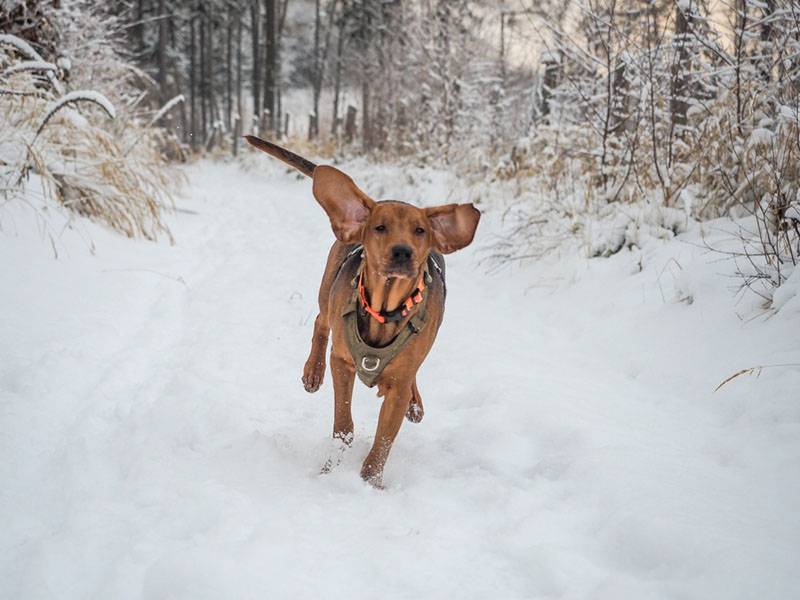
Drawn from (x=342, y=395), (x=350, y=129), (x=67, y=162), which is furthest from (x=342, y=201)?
(x=350, y=129)

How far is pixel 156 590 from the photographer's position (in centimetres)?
147

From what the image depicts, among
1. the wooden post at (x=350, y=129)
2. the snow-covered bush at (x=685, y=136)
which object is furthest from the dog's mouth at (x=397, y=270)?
the wooden post at (x=350, y=129)

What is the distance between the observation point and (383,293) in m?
2.10

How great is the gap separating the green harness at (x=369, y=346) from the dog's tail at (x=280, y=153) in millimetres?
612

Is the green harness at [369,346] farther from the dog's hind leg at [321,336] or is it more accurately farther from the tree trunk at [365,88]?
the tree trunk at [365,88]

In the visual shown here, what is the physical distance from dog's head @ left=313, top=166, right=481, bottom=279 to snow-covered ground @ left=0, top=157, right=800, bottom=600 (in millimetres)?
905

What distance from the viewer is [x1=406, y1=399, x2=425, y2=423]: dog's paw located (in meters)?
2.69

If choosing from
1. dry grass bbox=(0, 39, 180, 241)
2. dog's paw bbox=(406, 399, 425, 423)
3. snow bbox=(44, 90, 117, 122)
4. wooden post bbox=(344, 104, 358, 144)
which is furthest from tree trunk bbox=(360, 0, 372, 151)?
dog's paw bbox=(406, 399, 425, 423)

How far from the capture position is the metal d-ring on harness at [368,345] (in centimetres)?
209

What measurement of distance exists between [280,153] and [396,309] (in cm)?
91

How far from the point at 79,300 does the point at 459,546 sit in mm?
2723

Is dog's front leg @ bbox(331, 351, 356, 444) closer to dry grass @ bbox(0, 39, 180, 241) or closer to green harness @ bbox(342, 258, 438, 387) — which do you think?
green harness @ bbox(342, 258, 438, 387)

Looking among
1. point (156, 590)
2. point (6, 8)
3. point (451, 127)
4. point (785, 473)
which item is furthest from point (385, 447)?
point (451, 127)

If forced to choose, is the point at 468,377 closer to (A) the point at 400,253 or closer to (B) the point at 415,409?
(B) the point at 415,409
